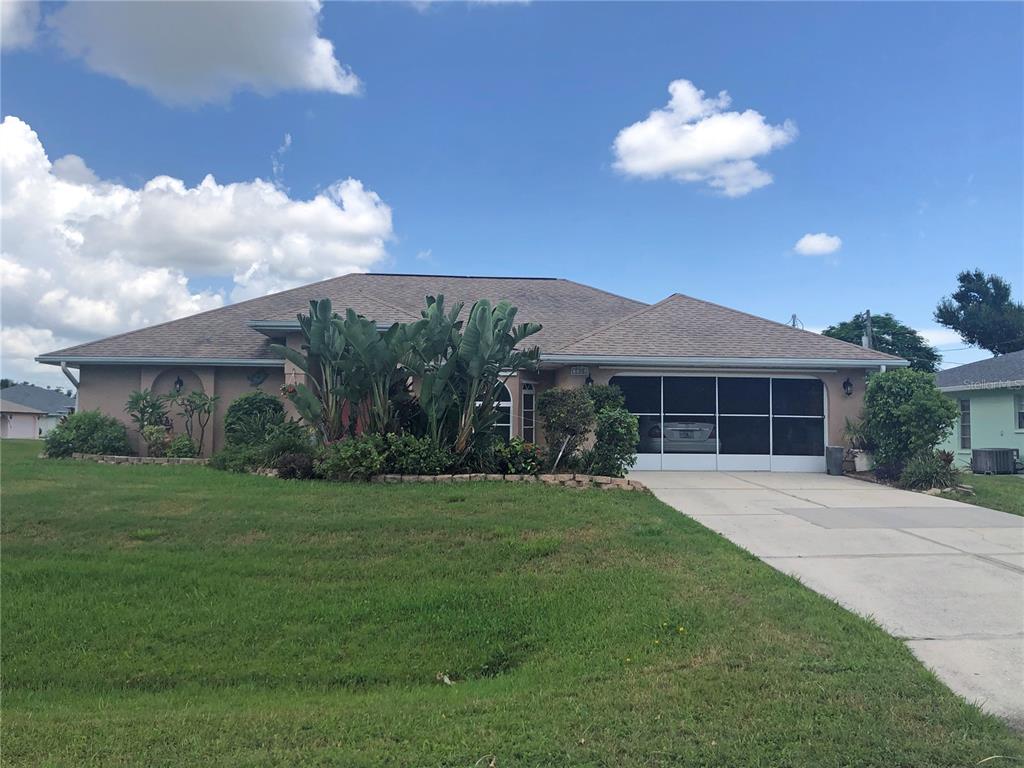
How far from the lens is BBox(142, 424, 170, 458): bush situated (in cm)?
1566

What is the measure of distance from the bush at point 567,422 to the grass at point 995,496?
6.52m

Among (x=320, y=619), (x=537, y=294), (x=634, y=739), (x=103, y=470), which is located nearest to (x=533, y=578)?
(x=320, y=619)

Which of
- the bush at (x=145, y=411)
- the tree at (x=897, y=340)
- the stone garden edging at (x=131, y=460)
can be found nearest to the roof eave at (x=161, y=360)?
the bush at (x=145, y=411)

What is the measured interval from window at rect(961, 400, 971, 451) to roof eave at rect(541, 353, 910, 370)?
924 centimetres

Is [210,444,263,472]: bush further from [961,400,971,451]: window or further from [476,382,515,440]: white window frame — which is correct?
[961,400,971,451]: window

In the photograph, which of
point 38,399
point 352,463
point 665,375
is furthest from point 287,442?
point 38,399

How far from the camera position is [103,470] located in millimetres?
12953

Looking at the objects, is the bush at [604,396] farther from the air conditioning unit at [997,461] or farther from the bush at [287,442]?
the air conditioning unit at [997,461]

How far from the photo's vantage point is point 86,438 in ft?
52.3

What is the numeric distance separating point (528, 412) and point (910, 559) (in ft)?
33.8

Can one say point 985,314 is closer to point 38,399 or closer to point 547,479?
point 547,479

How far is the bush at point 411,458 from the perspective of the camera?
11.3 meters

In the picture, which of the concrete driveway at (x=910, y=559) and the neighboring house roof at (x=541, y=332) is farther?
the neighboring house roof at (x=541, y=332)

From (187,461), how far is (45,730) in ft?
37.9
